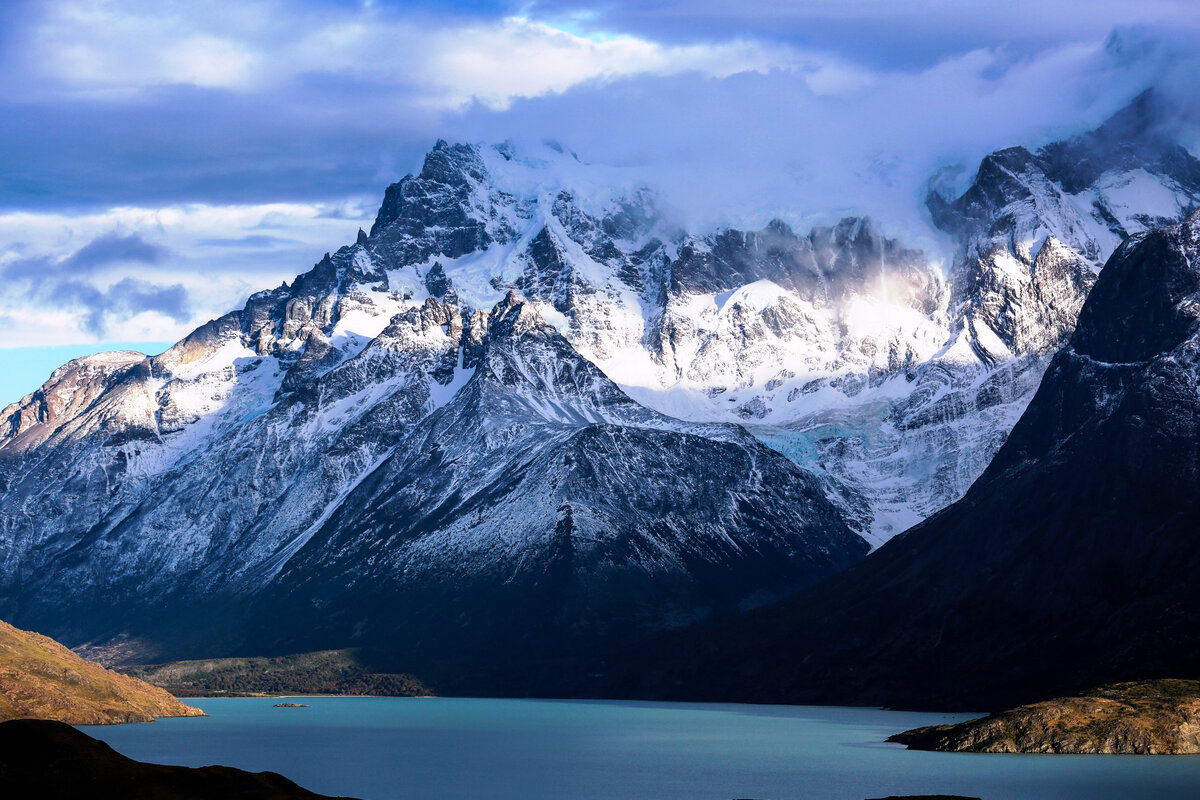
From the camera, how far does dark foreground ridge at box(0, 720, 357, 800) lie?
5177 inches

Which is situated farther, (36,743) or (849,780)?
(849,780)

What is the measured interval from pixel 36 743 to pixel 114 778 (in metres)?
7.65

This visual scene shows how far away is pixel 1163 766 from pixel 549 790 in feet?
244

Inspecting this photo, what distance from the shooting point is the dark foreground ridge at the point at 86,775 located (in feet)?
431

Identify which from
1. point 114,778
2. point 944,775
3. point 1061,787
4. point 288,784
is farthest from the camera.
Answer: point 944,775

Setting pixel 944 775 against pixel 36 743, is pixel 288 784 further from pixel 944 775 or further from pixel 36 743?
pixel 944 775

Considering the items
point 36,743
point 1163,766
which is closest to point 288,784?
point 36,743

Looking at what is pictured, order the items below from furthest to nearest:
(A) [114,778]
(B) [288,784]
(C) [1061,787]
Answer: (C) [1061,787], (B) [288,784], (A) [114,778]

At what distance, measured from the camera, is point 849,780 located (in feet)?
638

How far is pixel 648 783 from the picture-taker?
7785 inches

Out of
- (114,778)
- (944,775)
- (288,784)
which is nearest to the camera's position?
(114,778)

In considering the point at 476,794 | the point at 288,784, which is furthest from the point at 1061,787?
the point at 288,784

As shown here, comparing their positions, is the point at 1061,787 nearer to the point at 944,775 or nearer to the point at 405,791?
the point at 944,775

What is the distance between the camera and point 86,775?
133125mm
